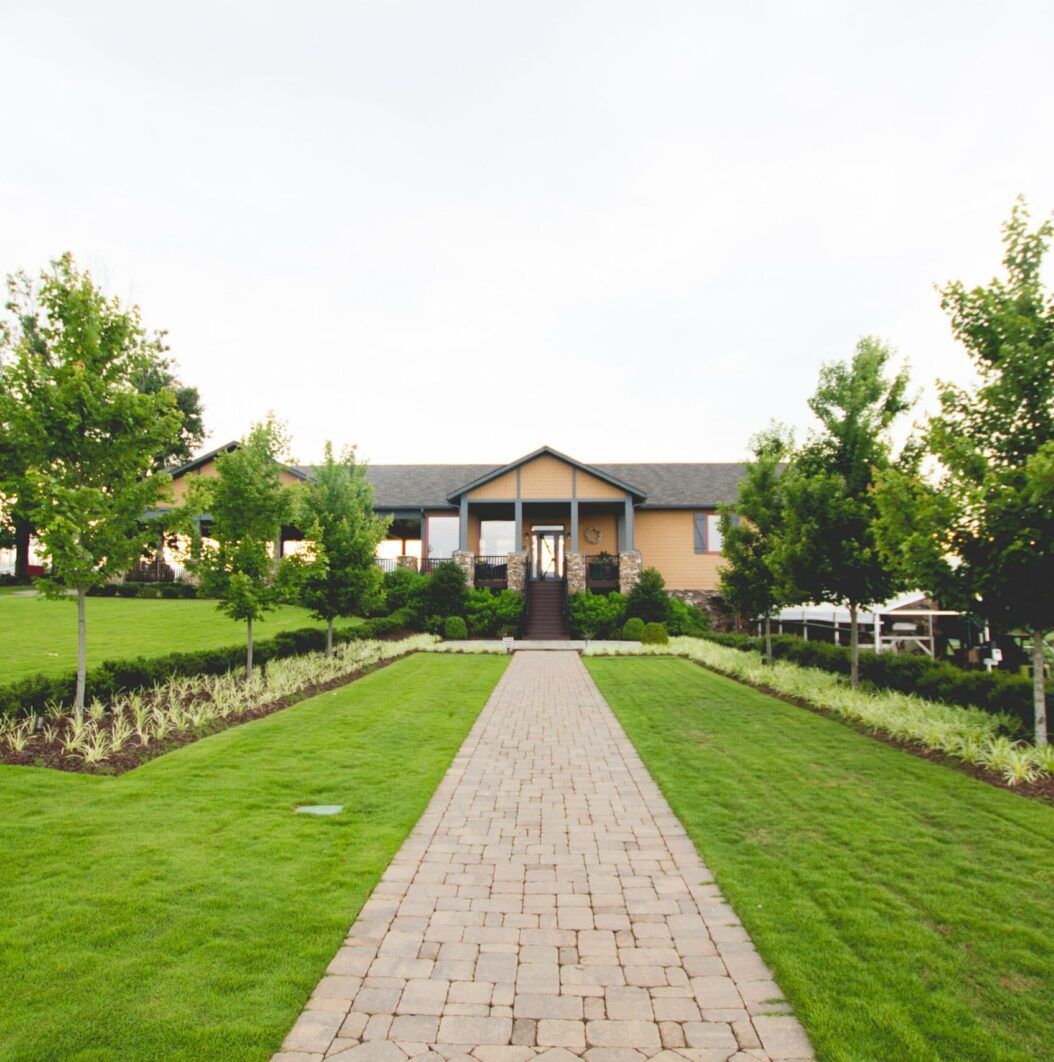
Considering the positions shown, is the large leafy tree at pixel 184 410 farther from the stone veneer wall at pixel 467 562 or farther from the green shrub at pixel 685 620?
the green shrub at pixel 685 620

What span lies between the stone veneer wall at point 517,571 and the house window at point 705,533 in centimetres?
814

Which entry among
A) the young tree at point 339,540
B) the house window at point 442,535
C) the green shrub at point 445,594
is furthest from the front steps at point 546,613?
the young tree at point 339,540

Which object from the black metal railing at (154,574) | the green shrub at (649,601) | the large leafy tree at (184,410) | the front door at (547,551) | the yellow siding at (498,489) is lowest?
the green shrub at (649,601)

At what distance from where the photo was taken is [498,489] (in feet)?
89.7

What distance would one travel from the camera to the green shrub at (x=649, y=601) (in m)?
24.5

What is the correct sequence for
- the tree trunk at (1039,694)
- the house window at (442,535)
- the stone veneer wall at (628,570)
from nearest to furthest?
the tree trunk at (1039,694) < the stone veneer wall at (628,570) < the house window at (442,535)

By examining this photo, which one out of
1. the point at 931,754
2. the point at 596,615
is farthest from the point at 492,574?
the point at 931,754

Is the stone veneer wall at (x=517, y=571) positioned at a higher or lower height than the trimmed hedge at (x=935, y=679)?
higher

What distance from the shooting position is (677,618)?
24.9 m

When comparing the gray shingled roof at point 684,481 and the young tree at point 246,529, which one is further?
the gray shingled roof at point 684,481

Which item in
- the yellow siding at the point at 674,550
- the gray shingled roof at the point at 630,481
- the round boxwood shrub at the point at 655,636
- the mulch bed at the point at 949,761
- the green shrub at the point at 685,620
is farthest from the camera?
the gray shingled roof at the point at 630,481

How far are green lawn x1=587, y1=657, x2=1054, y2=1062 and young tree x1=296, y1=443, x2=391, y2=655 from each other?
31.3 ft

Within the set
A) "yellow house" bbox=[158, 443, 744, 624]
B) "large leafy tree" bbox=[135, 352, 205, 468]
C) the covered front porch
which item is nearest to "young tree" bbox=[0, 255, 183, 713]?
"yellow house" bbox=[158, 443, 744, 624]

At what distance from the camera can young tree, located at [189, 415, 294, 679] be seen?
1204 cm
